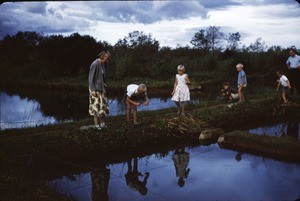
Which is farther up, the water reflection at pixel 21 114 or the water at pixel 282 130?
the water at pixel 282 130

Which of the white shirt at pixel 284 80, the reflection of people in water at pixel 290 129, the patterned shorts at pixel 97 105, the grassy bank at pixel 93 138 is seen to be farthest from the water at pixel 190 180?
the white shirt at pixel 284 80

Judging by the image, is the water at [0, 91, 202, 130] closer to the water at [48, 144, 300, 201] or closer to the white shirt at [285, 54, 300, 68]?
the white shirt at [285, 54, 300, 68]

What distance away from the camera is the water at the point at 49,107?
12748 mm

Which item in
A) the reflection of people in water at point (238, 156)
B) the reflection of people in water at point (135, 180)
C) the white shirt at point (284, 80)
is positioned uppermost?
the white shirt at point (284, 80)

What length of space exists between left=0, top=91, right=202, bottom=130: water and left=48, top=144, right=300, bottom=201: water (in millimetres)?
5039

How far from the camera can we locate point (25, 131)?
29.9 feet

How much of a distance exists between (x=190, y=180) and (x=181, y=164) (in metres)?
1.09

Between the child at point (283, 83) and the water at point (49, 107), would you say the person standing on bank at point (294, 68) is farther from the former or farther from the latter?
the water at point (49, 107)

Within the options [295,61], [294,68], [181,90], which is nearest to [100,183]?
[181,90]

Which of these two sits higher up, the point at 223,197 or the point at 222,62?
the point at 222,62

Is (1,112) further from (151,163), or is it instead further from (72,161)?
(151,163)

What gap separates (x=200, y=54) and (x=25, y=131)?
26219 millimetres

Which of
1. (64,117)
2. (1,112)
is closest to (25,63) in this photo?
(1,112)

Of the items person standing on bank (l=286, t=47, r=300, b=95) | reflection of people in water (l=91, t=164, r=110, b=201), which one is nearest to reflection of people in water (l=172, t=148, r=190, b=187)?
reflection of people in water (l=91, t=164, r=110, b=201)
